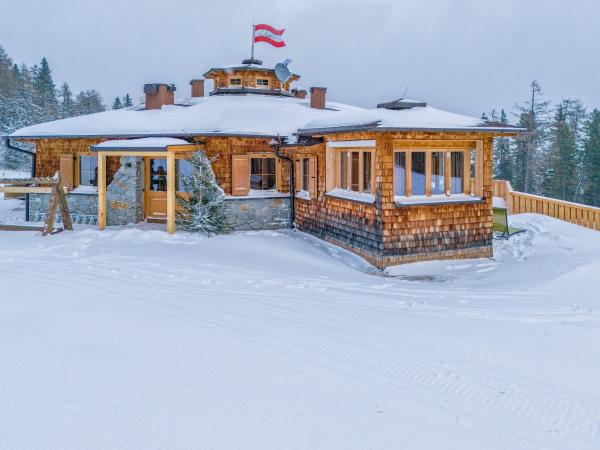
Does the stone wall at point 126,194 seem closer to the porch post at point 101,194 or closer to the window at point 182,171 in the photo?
the porch post at point 101,194

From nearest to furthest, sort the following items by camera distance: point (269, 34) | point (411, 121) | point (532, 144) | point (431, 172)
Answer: point (411, 121)
point (431, 172)
point (269, 34)
point (532, 144)

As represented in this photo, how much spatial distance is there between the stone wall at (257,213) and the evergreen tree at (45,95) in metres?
43.8

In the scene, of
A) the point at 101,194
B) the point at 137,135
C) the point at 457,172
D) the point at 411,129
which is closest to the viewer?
the point at 411,129

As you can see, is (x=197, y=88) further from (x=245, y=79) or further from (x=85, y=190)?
(x=85, y=190)

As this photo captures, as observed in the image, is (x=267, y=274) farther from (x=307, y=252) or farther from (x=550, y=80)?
(x=550, y=80)

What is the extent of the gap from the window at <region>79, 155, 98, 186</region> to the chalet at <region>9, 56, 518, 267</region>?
0.03 m

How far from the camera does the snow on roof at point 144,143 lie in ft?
44.0

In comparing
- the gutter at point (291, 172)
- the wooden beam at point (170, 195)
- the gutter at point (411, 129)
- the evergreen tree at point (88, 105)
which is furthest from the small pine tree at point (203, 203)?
the evergreen tree at point (88, 105)

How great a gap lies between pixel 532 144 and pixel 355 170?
3068 centimetres

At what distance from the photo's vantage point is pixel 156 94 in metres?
17.2

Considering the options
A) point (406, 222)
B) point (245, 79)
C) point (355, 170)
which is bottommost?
point (406, 222)

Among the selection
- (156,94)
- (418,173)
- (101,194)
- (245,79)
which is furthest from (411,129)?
(245,79)

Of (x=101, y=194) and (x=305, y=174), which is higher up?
(x=305, y=174)

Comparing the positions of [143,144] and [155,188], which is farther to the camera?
[155,188]
